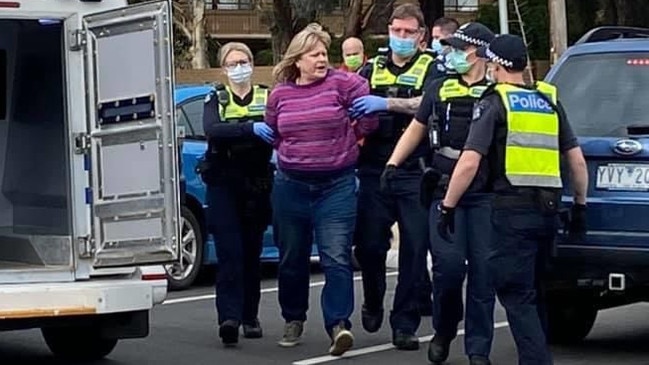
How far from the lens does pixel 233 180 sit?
9.62 meters

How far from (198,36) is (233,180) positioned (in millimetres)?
30584

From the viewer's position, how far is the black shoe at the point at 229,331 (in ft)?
31.4

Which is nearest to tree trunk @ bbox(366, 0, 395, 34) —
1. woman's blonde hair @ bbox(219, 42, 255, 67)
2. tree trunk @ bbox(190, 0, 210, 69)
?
tree trunk @ bbox(190, 0, 210, 69)

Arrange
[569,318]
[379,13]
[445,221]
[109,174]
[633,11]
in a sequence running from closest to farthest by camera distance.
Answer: [445,221], [109,174], [569,318], [633,11], [379,13]

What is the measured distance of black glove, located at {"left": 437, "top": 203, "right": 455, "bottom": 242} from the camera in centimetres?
808

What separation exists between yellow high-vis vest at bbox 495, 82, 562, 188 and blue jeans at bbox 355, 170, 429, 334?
61.8 inches

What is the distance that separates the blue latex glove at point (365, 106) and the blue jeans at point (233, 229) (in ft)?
3.13

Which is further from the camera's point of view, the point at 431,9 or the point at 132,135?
the point at 431,9

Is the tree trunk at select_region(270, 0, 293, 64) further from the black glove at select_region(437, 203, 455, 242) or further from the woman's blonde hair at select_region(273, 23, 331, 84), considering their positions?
the black glove at select_region(437, 203, 455, 242)

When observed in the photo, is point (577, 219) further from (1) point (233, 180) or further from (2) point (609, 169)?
(1) point (233, 180)

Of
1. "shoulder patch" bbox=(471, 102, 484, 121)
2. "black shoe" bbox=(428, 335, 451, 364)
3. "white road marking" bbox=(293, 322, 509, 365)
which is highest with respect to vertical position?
"shoulder patch" bbox=(471, 102, 484, 121)

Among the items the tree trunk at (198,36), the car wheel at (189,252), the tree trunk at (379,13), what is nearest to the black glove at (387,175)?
the car wheel at (189,252)

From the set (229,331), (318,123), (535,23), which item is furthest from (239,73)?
(535,23)

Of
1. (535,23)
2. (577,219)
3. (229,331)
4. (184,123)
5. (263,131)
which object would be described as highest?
(535,23)
